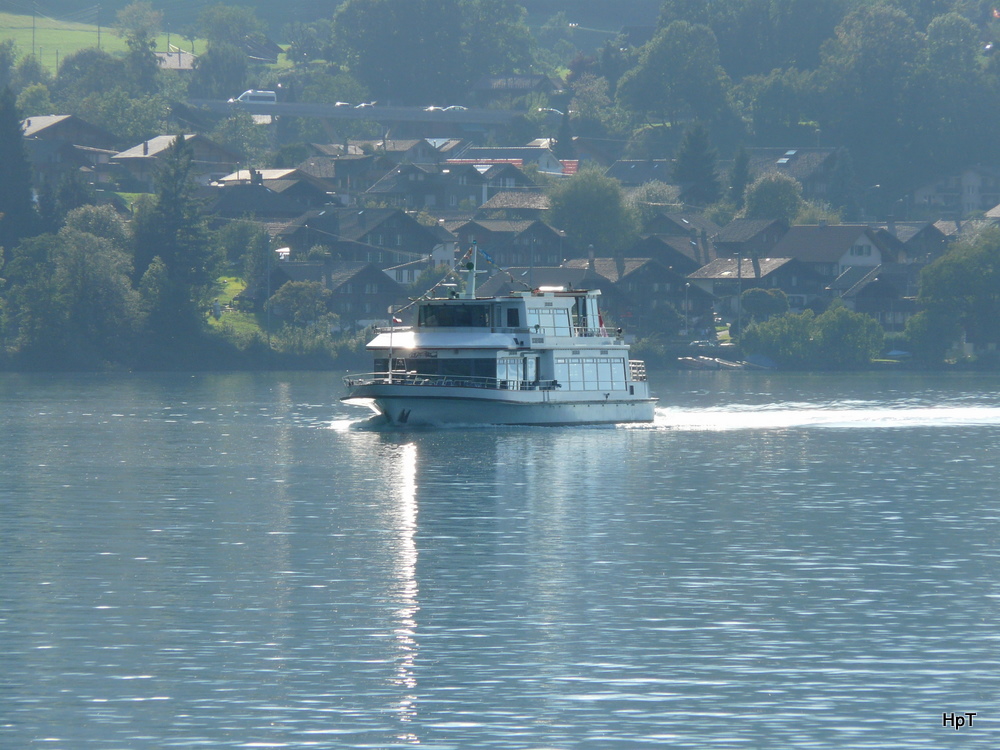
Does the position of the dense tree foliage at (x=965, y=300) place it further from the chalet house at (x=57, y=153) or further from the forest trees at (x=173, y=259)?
the chalet house at (x=57, y=153)

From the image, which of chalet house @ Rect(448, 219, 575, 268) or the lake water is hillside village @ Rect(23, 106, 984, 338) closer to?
chalet house @ Rect(448, 219, 575, 268)

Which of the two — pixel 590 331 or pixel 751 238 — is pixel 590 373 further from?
pixel 751 238

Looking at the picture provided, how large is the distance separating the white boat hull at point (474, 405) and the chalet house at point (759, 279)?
86213 millimetres

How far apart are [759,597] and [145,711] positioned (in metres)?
14.5

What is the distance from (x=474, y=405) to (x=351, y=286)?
77.8 metres

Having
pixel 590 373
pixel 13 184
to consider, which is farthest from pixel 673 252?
pixel 590 373

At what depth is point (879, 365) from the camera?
14612 centimetres

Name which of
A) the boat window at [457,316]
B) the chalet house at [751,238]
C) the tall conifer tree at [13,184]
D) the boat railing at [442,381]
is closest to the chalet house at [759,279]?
the chalet house at [751,238]

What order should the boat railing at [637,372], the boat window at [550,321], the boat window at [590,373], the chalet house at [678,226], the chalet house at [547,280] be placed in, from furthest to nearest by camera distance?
the chalet house at [678,226], the chalet house at [547,280], the boat railing at [637,372], the boat window at [590,373], the boat window at [550,321]

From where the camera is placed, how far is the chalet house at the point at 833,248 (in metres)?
173

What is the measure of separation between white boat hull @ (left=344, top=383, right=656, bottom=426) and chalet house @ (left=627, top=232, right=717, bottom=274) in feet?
303

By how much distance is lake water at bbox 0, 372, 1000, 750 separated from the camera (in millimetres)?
27406

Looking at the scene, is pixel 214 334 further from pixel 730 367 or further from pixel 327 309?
pixel 730 367

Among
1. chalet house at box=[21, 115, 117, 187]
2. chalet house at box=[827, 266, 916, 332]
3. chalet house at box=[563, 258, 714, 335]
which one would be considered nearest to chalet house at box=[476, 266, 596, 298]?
chalet house at box=[563, 258, 714, 335]
